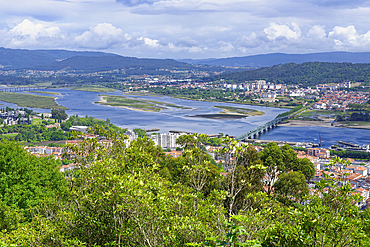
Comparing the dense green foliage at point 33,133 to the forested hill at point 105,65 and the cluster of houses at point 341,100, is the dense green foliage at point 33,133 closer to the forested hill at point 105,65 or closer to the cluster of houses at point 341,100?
the cluster of houses at point 341,100

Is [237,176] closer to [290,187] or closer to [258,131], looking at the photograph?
[290,187]

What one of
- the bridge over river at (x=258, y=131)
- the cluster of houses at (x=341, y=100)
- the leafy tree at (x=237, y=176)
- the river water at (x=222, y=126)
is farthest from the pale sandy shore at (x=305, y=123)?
the leafy tree at (x=237, y=176)

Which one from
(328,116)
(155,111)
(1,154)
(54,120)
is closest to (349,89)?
(328,116)

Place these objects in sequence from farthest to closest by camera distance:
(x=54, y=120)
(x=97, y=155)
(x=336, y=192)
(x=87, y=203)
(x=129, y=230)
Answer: (x=54, y=120)
(x=97, y=155)
(x=87, y=203)
(x=129, y=230)
(x=336, y=192)

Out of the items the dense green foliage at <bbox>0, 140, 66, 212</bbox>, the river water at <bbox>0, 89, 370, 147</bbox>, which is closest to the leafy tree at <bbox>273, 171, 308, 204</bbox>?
the dense green foliage at <bbox>0, 140, 66, 212</bbox>

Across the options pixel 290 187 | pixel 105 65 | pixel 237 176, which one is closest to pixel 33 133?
pixel 290 187

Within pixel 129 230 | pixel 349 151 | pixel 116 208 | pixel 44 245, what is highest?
pixel 116 208

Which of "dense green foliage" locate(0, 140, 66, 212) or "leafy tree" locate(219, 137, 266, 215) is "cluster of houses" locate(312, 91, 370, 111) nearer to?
"leafy tree" locate(219, 137, 266, 215)

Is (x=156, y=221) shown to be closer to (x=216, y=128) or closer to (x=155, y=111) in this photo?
(x=216, y=128)

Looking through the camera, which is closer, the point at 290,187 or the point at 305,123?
the point at 290,187
